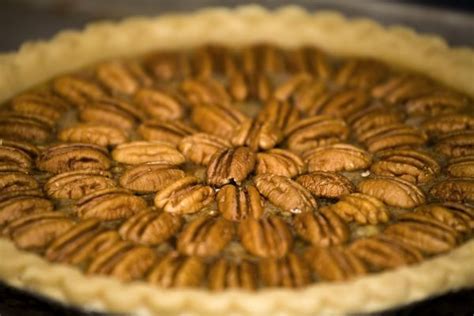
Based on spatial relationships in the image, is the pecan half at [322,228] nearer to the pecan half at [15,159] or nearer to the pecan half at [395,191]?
the pecan half at [395,191]

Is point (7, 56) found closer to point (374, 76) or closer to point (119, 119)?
point (119, 119)

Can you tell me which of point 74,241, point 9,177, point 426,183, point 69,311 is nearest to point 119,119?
point 9,177

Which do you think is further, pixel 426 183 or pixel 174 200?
pixel 426 183

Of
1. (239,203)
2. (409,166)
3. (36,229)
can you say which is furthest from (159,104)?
(409,166)

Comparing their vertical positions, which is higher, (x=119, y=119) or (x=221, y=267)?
(x=119, y=119)

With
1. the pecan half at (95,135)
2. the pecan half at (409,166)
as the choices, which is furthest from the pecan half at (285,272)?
the pecan half at (95,135)

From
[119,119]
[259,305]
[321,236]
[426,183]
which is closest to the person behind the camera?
[259,305]

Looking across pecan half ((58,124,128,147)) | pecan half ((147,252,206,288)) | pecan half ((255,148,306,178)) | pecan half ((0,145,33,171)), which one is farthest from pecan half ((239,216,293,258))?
pecan half ((0,145,33,171))
